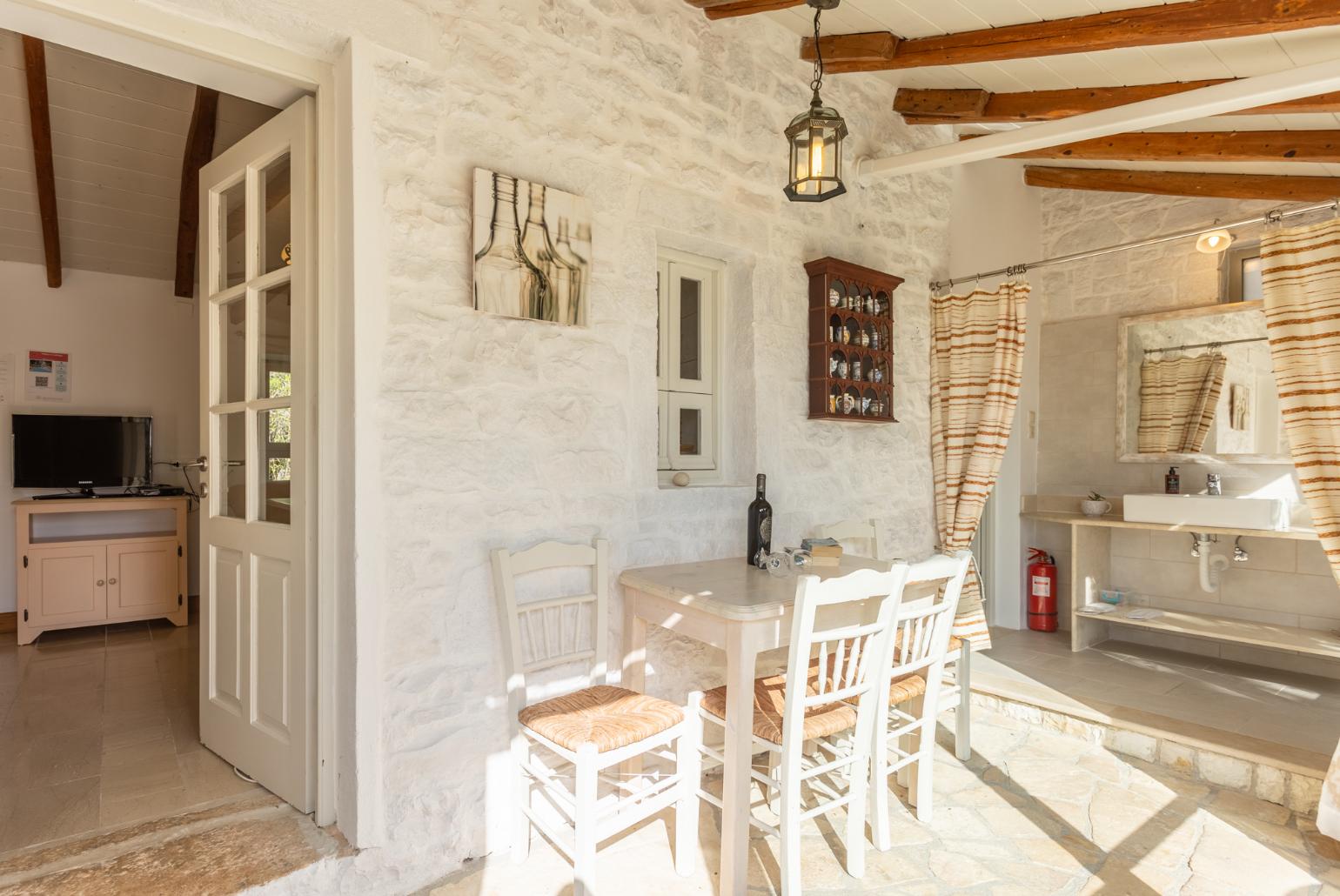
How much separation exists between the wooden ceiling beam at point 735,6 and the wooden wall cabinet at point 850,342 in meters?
1.02

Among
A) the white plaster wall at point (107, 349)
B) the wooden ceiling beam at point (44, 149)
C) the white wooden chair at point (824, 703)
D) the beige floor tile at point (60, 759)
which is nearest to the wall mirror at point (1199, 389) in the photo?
the white wooden chair at point (824, 703)

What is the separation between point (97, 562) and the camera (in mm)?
4617

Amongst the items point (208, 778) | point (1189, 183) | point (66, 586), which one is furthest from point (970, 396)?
point (66, 586)

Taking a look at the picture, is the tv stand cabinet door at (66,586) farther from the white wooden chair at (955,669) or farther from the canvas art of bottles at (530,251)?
the white wooden chair at (955,669)

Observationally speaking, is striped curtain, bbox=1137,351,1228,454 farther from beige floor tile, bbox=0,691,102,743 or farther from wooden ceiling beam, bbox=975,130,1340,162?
beige floor tile, bbox=0,691,102,743

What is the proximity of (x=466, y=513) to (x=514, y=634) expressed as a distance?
40cm

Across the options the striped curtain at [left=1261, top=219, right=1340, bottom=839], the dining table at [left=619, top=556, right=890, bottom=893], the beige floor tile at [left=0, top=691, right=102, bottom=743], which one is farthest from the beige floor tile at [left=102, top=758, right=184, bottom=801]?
the striped curtain at [left=1261, top=219, right=1340, bottom=839]

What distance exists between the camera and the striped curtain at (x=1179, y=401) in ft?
14.0

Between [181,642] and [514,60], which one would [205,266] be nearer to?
[514,60]

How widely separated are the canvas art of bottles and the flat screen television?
4204 millimetres

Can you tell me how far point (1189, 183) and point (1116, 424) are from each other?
1.47m

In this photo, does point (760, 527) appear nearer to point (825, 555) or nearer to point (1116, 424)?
point (825, 555)

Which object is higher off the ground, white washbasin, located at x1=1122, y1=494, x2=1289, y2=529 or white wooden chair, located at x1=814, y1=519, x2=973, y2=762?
white washbasin, located at x1=1122, y1=494, x2=1289, y2=529

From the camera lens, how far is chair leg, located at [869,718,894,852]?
2.34m
